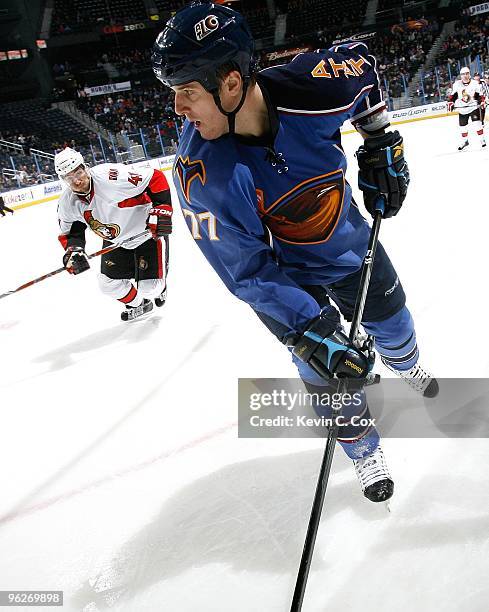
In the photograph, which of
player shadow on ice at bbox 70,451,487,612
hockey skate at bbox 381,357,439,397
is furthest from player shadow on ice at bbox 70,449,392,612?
hockey skate at bbox 381,357,439,397

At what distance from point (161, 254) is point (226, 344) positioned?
3.43 ft

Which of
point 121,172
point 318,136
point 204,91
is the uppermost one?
point 204,91

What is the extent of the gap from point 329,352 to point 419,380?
3.34 ft

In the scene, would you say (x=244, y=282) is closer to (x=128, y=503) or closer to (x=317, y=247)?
(x=317, y=247)

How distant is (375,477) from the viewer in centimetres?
183

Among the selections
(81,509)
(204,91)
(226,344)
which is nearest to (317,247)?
(204,91)

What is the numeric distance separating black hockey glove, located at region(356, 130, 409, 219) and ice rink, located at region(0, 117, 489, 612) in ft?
3.09

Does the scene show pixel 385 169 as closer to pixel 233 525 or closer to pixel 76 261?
pixel 233 525

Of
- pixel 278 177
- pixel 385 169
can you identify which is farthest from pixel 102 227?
pixel 278 177

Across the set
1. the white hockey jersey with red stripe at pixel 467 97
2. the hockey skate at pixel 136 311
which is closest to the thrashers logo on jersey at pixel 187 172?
the hockey skate at pixel 136 311

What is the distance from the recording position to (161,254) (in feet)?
13.1

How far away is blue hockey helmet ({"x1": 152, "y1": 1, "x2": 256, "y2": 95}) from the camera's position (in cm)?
136

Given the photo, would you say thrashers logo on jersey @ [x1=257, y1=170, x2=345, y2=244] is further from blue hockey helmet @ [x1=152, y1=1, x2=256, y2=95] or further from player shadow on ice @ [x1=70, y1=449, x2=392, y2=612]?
player shadow on ice @ [x1=70, y1=449, x2=392, y2=612]

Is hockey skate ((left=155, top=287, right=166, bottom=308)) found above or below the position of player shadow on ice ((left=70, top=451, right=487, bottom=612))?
below
